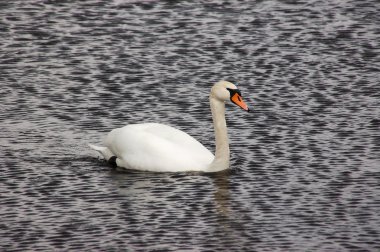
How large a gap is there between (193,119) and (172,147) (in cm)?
212

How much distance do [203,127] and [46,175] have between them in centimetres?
289

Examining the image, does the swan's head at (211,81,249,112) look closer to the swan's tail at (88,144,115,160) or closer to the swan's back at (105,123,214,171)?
the swan's back at (105,123,214,171)

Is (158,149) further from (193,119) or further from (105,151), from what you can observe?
(193,119)

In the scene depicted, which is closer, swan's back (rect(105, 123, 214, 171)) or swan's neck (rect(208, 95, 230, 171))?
swan's neck (rect(208, 95, 230, 171))

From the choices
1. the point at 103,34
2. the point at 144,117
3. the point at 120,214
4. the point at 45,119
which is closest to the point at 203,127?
the point at 144,117

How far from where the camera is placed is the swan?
15.5m

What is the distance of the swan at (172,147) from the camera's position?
15469 millimetres

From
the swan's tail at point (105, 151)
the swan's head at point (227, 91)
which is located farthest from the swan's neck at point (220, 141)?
the swan's tail at point (105, 151)

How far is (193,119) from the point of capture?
17.7 metres

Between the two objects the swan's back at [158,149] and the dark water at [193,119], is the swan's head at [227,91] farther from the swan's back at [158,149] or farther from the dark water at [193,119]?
the dark water at [193,119]

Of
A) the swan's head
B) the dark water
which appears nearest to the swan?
the swan's head

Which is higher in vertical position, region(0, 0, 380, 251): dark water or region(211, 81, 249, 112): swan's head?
region(211, 81, 249, 112): swan's head

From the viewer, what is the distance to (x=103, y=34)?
75.8 ft

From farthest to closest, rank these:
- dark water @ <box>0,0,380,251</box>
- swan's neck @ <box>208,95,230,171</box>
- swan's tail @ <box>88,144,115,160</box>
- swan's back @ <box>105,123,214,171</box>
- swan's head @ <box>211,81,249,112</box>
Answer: swan's tail @ <box>88,144,115,160</box>, swan's head @ <box>211,81,249,112</box>, swan's back @ <box>105,123,214,171</box>, swan's neck @ <box>208,95,230,171</box>, dark water @ <box>0,0,380,251</box>
